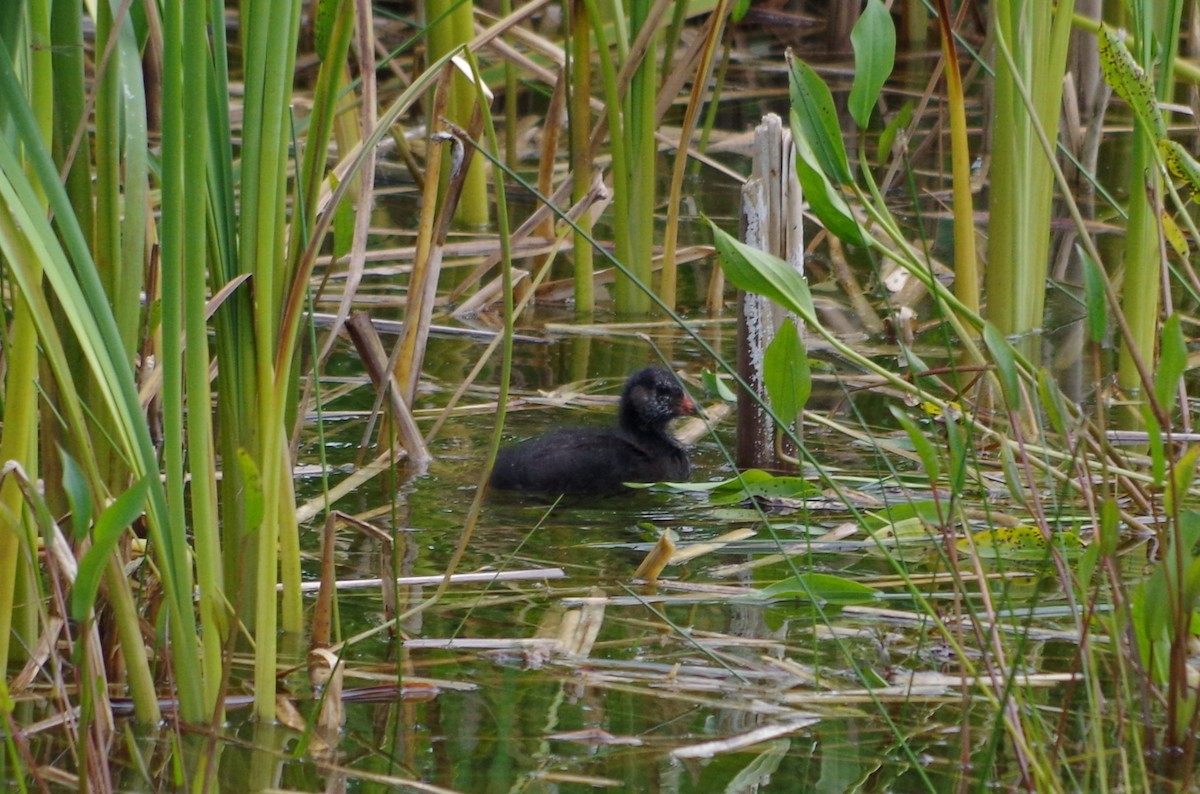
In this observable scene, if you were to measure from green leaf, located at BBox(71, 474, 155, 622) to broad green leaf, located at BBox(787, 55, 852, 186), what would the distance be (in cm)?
136

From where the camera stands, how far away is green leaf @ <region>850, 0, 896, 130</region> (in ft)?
9.09

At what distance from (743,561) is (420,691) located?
3.36ft

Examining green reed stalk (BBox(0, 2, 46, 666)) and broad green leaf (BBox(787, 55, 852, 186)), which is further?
broad green leaf (BBox(787, 55, 852, 186))

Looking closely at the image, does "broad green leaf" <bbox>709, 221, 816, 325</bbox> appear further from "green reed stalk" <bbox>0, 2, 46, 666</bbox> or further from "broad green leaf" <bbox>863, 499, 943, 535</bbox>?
"green reed stalk" <bbox>0, 2, 46, 666</bbox>

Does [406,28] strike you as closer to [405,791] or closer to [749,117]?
[749,117]

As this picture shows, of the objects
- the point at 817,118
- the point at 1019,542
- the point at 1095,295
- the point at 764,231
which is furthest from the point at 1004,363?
the point at 764,231

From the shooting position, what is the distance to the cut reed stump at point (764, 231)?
4.07 m

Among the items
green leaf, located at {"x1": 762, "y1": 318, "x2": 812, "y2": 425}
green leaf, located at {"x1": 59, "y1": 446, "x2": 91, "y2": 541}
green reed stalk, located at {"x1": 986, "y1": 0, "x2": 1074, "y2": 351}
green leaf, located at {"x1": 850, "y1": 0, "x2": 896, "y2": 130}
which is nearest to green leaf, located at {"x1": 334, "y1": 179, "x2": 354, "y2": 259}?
green leaf, located at {"x1": 762, "y1": 318, "x2": 812, "y2": 425}

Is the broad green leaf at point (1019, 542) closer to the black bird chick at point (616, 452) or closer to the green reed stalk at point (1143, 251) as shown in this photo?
the green reed stalk at point (1143, 251)

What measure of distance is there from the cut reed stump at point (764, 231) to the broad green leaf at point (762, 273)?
1.37 m

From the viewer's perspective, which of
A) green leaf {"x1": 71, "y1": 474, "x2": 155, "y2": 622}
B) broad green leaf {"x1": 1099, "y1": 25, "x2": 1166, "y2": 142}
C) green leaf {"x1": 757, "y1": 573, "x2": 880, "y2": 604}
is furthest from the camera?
green leaf {"x1": 757, "y1": 573, "x2": 880, "y2": 604}

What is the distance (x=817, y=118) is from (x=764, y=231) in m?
1.35

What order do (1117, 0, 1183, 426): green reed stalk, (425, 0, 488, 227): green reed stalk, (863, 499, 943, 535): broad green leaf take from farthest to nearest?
(425, 0, 488, 227): green reed stalk → (1117, 0, 1183, 426): green reed stalk → (863, 499, 943, 535): broad green leaf

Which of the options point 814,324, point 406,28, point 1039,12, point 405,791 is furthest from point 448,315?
point 406,28
